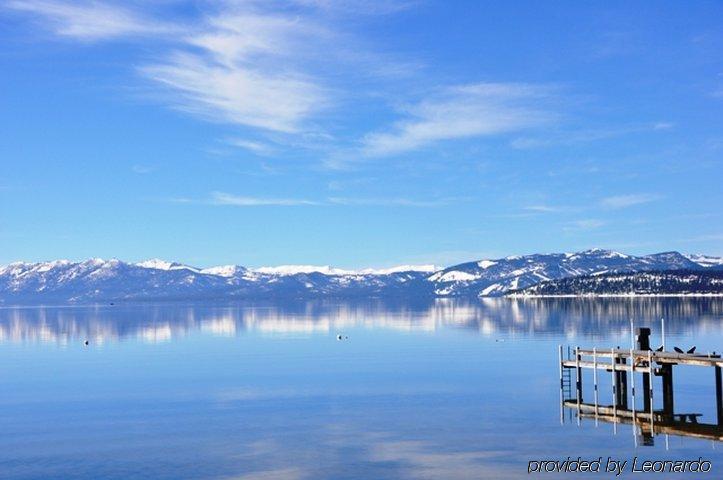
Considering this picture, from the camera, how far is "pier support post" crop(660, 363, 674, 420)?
50062 millimetres

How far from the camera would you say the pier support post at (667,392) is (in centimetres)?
5006

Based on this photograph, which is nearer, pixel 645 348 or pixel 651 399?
pixel 651 399

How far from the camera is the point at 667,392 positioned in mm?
51062

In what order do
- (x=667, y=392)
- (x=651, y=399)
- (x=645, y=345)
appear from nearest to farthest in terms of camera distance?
(x=651, y=399) → (x=667, y=392) → (x=645, y=345)

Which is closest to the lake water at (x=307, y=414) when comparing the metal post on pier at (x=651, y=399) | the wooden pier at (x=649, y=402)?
the wooden pier at (x=649, y=402)

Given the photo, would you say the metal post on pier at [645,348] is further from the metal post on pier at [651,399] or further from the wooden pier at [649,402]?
the metal post on pier at [651,399]

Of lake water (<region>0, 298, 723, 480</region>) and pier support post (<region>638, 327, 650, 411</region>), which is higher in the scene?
pier support post (<region>638, 327, 650, 411</region>)

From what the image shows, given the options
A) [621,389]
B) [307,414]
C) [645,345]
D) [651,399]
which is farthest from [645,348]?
[307,414]

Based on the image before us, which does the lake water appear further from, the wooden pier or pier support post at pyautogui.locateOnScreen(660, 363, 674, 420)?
pier support post at pyautogui.locateOnScreen(660, 363, 674, 420)

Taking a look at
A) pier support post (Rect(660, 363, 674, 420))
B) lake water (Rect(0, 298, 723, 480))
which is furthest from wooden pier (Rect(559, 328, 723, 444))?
lake water (Rect(0, 298, 723, 480))

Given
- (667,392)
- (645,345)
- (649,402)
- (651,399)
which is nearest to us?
(651,399)

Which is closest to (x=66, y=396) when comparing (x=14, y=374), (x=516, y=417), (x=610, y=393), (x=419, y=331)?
(x=14, y=374)

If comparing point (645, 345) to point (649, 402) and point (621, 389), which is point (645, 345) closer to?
point (621, 389)

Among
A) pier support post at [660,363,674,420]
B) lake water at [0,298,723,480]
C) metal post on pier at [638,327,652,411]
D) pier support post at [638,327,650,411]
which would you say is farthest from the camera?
pier support post at [638,327,650,411]
